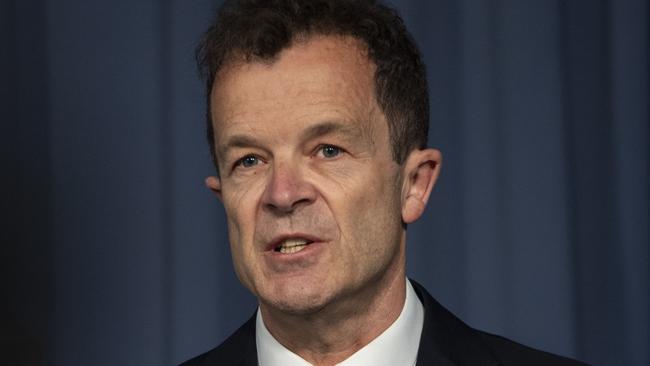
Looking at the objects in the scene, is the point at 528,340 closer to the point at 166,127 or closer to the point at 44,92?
the point at 166,127

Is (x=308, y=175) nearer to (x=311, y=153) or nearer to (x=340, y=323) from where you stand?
(x=311, y=153)

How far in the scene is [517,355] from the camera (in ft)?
6.58

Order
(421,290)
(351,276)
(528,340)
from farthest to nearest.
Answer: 1. (528,340)
2. (421,290)
3. (351,276)

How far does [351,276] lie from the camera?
1.80 metres

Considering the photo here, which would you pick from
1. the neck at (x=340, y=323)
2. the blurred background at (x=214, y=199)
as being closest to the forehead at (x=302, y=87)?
the neck at (x=340, y=323)

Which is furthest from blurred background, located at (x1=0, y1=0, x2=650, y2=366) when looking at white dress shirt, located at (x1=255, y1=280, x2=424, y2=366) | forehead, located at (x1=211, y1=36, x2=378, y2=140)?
forehead, located at (x1=211, y1=36, x2=378, y2=140)

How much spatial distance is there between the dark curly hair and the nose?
0.18 meters

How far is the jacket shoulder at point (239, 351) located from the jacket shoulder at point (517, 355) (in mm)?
386

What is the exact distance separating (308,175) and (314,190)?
1.0 inches

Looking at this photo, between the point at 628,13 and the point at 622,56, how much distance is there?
0.09 metres

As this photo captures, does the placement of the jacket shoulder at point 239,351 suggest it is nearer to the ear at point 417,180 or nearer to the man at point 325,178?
the man at point 325,178

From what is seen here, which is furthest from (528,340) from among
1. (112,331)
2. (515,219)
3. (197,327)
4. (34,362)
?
A: (34,362)

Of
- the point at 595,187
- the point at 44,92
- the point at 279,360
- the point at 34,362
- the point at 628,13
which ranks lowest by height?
the point at 34,362

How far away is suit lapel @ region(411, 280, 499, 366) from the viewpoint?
1.91 meters
